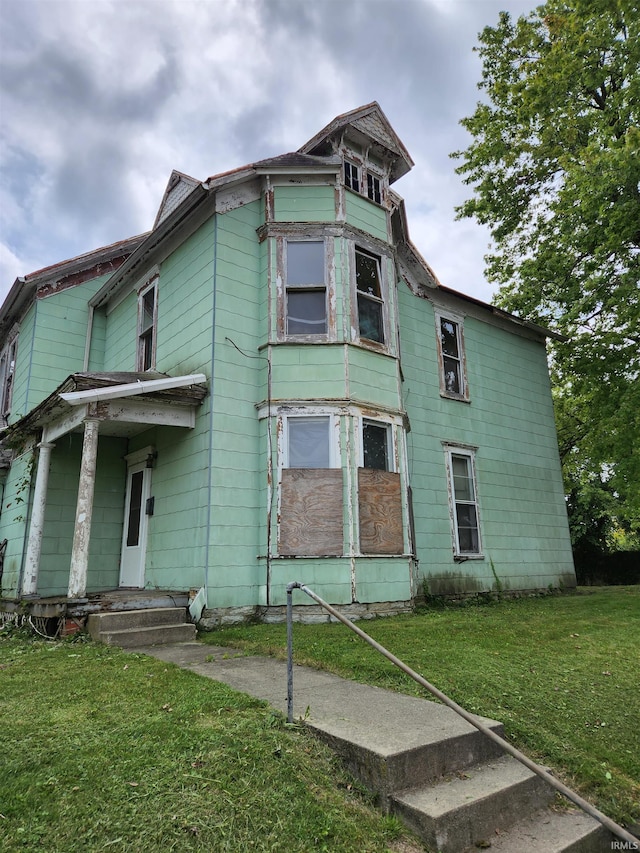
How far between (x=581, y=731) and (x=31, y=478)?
376 inches

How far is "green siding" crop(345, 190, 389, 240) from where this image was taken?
9461 mm

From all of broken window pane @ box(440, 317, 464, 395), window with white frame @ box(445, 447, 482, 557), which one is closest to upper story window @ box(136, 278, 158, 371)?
broken window pane @ box(440, 317, 464, 395)

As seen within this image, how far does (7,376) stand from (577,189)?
45.0ft

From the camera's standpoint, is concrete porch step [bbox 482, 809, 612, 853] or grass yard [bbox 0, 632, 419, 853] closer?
grass yard [bbox 0, 632, 419, 853]

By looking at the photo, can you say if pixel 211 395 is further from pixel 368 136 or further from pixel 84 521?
pixel 368 136

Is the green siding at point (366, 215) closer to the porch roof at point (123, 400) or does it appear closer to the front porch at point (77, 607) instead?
the porch roof at point (123, 400)

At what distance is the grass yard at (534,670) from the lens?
10.7 ft

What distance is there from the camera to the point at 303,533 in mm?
7871

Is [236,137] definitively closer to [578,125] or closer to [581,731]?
[578,125]

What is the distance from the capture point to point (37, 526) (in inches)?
342

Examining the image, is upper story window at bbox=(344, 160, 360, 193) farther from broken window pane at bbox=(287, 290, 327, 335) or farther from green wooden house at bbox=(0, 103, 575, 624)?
broken window pane at bbox=(287, 290, 327, 335)

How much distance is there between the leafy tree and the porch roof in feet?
28.6

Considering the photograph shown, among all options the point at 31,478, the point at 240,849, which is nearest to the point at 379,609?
the point at 240,849

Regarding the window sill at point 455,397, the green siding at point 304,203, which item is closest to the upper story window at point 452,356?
the window sill at point 455,397
